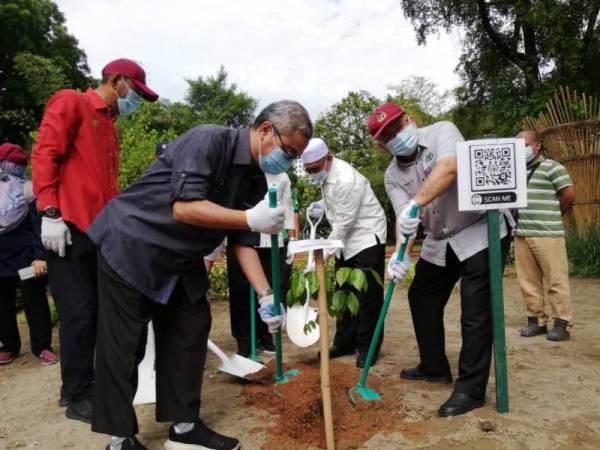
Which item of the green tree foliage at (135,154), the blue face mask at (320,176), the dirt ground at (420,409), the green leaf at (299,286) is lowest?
the dirt ground at (420,409)

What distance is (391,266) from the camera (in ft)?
9.45

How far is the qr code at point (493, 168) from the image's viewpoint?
2686 millimetres

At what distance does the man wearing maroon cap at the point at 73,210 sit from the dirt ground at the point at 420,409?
0.32 meters

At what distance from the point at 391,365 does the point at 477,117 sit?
1281 cm

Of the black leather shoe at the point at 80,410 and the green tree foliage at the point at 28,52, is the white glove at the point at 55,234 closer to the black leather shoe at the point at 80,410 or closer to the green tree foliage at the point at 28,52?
the black leather shoe at the point at 80,410

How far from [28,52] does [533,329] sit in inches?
795

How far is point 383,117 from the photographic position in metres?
2.95

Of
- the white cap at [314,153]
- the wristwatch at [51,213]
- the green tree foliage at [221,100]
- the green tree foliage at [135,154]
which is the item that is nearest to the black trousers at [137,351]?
the wristwatch at [51,213]

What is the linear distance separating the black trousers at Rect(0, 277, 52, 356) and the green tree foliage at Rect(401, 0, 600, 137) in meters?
10.9

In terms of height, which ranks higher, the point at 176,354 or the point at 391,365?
the point at 176,354

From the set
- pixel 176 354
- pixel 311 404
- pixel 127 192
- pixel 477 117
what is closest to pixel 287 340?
pixel 311 404

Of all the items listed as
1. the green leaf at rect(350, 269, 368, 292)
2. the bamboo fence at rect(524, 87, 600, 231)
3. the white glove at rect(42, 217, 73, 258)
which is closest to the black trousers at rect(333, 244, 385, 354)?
the green leaf at rect(350, 269, 368, 292)

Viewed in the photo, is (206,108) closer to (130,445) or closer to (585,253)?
(585,253)

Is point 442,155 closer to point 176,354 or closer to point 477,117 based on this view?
point 176,354
